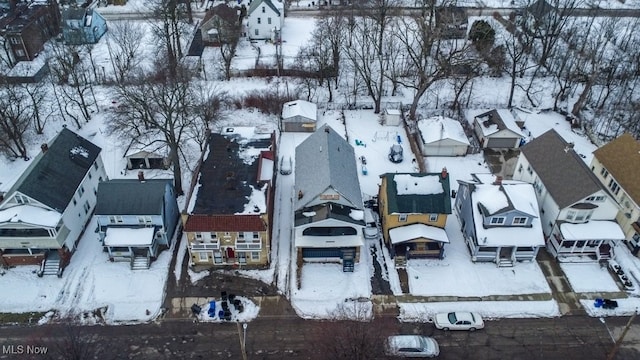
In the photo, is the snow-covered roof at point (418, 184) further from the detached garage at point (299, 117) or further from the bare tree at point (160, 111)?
the bare tree at point (160, 111)

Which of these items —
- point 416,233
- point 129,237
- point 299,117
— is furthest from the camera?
point 299,117

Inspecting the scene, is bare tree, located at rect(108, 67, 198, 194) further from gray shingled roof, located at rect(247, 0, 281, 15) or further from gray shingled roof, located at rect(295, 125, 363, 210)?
gray shingled roof, located at rect(247, 0, 281, 15)

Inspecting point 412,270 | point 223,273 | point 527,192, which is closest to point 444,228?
point 412,270

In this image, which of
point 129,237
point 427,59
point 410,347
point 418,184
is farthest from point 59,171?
point 427,59

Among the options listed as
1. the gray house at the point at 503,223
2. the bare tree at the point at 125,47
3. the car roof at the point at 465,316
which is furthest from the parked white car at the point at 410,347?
the bare tree at the point at 125,47

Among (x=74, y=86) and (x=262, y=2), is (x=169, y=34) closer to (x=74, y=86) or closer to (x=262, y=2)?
(x=262, y=2)

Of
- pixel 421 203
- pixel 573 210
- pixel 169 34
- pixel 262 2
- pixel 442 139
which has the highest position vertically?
pixel 262 2
